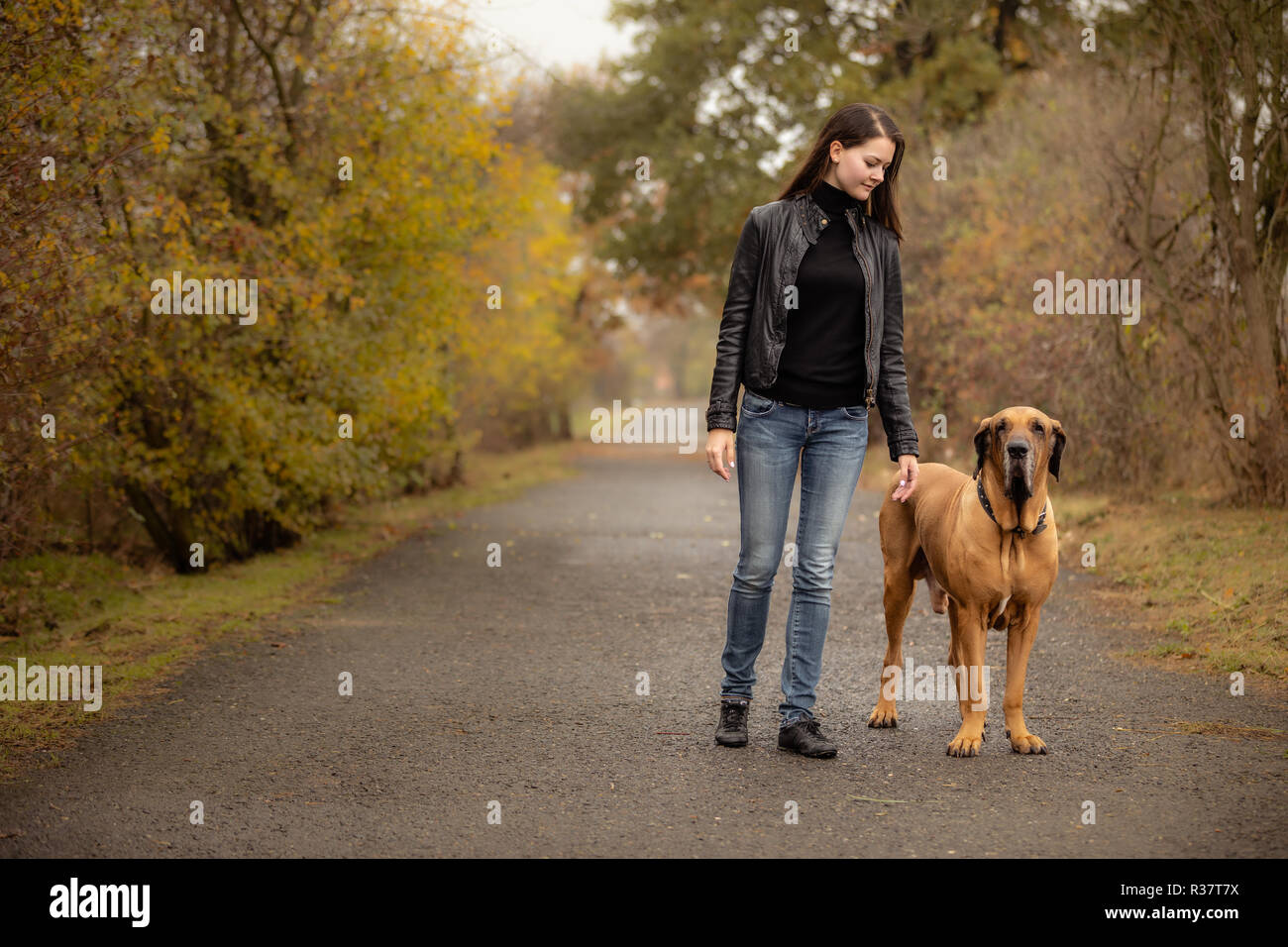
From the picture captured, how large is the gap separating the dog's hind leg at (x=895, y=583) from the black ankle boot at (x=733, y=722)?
2.25ft

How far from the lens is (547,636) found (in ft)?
25.6

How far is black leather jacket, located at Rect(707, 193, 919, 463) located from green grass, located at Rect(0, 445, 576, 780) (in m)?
3.30

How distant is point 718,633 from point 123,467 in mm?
4980

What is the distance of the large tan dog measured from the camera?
4785 millimetres

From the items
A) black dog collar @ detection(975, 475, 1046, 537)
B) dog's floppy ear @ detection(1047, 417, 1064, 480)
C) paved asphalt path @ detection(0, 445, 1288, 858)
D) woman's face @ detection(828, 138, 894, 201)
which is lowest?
paved asphalt path @ detection(0, 445, 1288, 858)

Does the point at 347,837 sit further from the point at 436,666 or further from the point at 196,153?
the point at 196,153

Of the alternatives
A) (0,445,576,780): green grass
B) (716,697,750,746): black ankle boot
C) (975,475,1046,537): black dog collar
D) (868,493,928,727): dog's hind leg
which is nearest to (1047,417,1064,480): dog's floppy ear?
(975,475,1046,537): black dog collar

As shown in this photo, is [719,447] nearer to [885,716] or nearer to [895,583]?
[895,583]

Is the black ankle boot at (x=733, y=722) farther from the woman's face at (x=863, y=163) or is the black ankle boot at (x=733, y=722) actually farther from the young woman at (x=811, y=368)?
the woman's face at (x=863, y=163)

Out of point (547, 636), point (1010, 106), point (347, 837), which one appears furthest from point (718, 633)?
point (1010, 106)

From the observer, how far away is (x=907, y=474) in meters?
5.05

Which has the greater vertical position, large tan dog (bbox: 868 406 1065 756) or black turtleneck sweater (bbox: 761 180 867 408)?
black turtleneck sweater (bbox: 761 180 867 408)

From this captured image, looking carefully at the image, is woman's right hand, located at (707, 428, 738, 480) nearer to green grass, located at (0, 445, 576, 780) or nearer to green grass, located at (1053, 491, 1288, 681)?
green grass, located at (0, 445, 576, 780)

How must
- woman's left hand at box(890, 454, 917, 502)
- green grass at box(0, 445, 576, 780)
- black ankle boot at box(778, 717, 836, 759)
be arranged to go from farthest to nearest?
1. green grass at box(0, 445, 576, 780)
2. woman's left hand at box(890, 454, 917, 502)
3. black ankle boot at box(778, 717, 836, 759)
